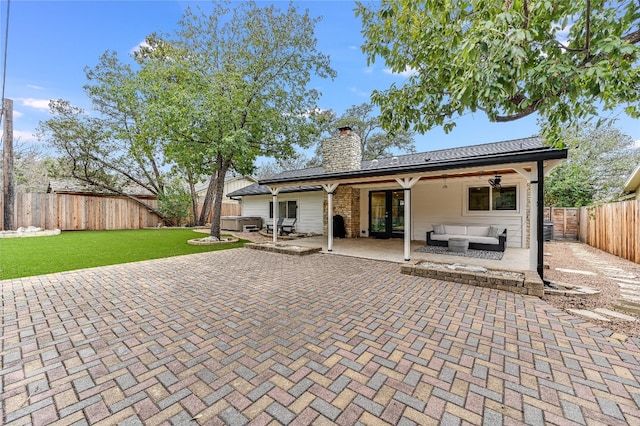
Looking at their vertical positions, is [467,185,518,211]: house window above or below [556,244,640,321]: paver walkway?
above

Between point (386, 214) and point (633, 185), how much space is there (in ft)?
33.6

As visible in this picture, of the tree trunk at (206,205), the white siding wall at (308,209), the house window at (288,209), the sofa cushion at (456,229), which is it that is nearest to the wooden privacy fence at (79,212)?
the tree trunk at (206,205)

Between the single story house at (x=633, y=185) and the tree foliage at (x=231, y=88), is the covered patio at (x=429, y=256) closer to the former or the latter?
the tree foliage at (x=231, y=88)

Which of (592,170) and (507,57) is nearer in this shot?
(507,57)

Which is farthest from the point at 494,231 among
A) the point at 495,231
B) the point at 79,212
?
the point at 79,212

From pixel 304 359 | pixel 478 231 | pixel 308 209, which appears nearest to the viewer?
pixel 304 359

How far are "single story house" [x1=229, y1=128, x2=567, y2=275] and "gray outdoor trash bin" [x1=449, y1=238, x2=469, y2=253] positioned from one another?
4.54 feet

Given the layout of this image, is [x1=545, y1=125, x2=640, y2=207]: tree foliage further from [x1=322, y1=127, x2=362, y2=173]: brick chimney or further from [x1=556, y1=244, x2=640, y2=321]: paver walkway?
[x1=322, y1=127, x2=362, y2=173]: brick chimney

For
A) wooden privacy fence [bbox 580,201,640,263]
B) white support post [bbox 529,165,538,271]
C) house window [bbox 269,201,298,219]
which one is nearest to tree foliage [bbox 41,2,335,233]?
house window [bbox 269,201,298,219]

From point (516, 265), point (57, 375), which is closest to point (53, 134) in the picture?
point (57, 375)

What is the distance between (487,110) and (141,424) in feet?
14.0

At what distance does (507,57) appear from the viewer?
2.20 m

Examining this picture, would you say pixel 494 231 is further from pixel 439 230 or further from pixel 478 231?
pixel 439 230

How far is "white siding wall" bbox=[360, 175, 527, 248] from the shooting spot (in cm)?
858
